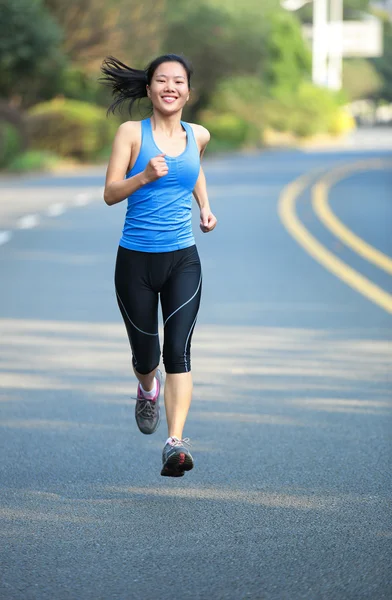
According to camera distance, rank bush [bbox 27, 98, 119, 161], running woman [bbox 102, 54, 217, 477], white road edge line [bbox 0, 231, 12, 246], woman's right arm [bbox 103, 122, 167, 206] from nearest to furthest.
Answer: woman's right arm [bbox 103, 122, 167, 206] < running woman [bbox 102, 54, 217, 477] < white road edge line [bbox 0, 231, 12, 246] < bush [bbox 27, 98, 119, 161]

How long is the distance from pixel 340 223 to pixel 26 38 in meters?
19.2

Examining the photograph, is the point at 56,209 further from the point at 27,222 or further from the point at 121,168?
the point at 121,168

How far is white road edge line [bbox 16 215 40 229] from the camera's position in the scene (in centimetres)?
2055

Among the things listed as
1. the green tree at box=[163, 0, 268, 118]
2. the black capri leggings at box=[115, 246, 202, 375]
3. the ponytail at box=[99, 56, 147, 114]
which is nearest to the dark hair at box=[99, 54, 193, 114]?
the ponytail at box=[99, 56, 147, 114]

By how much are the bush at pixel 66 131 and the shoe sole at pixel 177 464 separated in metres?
35.8

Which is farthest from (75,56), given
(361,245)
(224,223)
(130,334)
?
(130,334)

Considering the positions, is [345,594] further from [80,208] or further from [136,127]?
[80,208]

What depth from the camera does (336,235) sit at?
1902 centimetres

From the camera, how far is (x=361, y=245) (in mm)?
17562

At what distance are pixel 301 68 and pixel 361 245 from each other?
223 feet

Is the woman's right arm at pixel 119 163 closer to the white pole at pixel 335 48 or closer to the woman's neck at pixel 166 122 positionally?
the woman's neck at pixel 166 122

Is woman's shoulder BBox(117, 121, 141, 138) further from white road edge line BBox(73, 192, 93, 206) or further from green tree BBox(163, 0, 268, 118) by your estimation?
green tree BBox(163, 0, 268, 118)

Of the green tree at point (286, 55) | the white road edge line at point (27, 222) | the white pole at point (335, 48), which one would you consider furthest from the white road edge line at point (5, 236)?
the white pole at point (335, 48)

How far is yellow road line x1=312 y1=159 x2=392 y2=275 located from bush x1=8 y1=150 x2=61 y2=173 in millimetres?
7549
